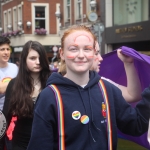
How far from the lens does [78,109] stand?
247 centimetres

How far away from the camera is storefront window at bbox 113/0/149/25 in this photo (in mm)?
19016

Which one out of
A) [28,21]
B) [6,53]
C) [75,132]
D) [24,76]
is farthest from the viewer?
[28,21]

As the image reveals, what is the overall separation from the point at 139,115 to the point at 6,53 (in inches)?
118

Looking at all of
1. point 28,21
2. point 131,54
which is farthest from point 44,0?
point 131,54

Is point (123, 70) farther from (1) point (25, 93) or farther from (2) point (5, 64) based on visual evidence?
(2) point (5, 64)

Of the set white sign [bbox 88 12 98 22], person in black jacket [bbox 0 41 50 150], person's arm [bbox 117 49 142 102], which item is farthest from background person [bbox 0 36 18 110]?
white sign [bbox 88 12 98 22]

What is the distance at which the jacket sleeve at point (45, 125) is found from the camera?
2.46 meters

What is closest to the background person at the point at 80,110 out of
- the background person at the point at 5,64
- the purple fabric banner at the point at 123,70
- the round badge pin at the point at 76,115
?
the round badge pin at the point at 76,115

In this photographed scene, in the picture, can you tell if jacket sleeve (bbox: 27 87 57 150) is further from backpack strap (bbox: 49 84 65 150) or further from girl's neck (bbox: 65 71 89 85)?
girl's neck (bbox: 65 71 89 85)

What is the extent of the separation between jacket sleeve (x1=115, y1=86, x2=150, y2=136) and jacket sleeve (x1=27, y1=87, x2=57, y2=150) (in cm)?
44

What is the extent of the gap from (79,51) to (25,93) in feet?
5.13

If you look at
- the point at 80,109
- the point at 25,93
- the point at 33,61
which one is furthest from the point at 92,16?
the point at 80,109

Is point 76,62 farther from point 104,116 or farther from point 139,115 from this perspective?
point 139,115

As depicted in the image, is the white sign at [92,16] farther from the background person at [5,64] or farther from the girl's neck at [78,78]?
the girl's neck at [78,78]
